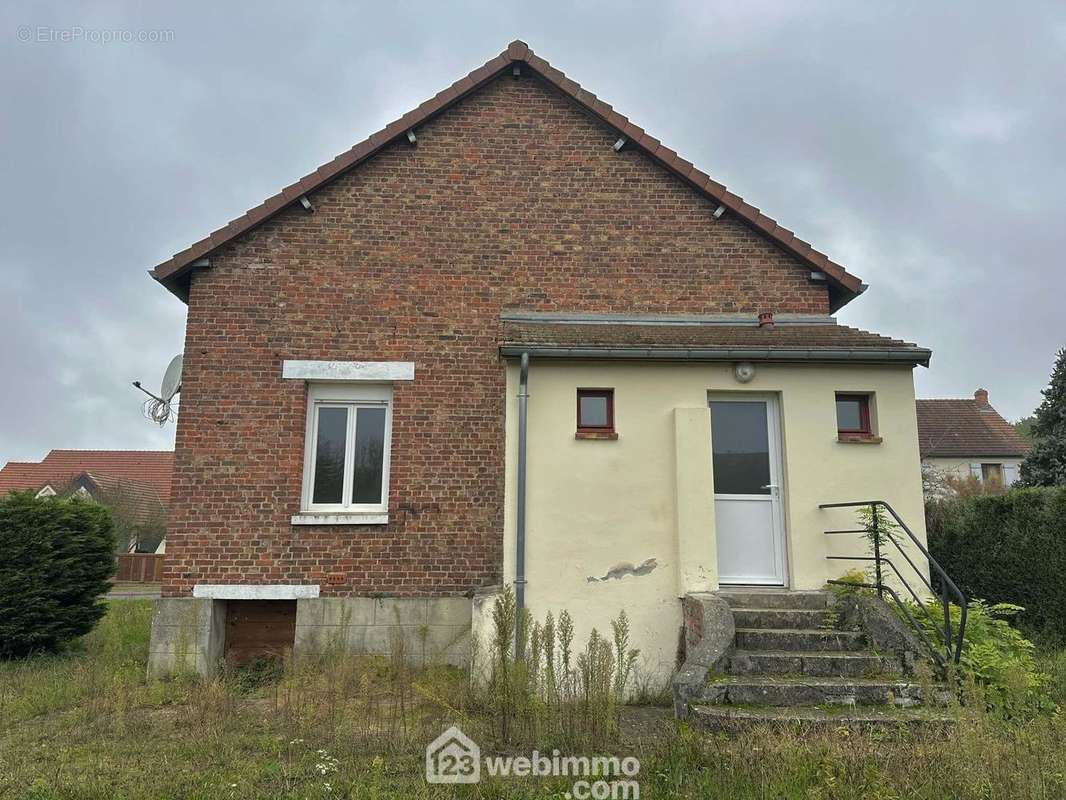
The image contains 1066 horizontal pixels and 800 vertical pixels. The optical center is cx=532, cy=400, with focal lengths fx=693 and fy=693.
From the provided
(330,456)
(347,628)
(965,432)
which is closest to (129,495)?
(330,456)

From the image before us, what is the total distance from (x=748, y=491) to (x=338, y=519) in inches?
186

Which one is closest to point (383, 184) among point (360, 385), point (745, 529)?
point (360, 385)

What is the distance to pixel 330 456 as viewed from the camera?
8633mm

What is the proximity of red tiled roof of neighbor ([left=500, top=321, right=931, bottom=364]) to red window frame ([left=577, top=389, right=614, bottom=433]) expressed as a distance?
534 mm

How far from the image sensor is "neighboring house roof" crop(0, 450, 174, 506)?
3347 cm

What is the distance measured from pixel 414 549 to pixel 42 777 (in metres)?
4.09

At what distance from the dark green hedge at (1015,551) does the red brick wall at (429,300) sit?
139 inches

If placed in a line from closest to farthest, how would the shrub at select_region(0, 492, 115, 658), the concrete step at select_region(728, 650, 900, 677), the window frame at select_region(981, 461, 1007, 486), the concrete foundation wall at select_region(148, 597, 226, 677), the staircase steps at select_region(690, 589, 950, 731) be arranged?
the staircase steps at select_region(690, 589, 950, 731) < the concrete step at select_region(728, 650, 900, 677) < the concrete foundation wall at select_region(148, 597, 226, 677) < the shrub at select_region(0, 492, 115, 658) < the window frame at select_region(981, 461, 1007, 486)

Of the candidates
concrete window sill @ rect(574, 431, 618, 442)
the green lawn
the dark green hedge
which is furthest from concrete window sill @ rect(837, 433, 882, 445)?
the dark green hedge

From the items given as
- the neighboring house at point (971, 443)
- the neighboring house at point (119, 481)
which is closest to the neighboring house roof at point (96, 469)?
the neighboring house at point (119, 481)

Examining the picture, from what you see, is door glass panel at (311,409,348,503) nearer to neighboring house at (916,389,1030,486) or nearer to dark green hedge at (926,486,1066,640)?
dark green hedge at (926,486,1066,640)

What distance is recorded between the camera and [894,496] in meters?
7.22

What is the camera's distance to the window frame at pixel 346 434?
8.44 metres

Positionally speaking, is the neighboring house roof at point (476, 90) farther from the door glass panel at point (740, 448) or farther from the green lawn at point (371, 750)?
the green lawn at point (371, 750)
